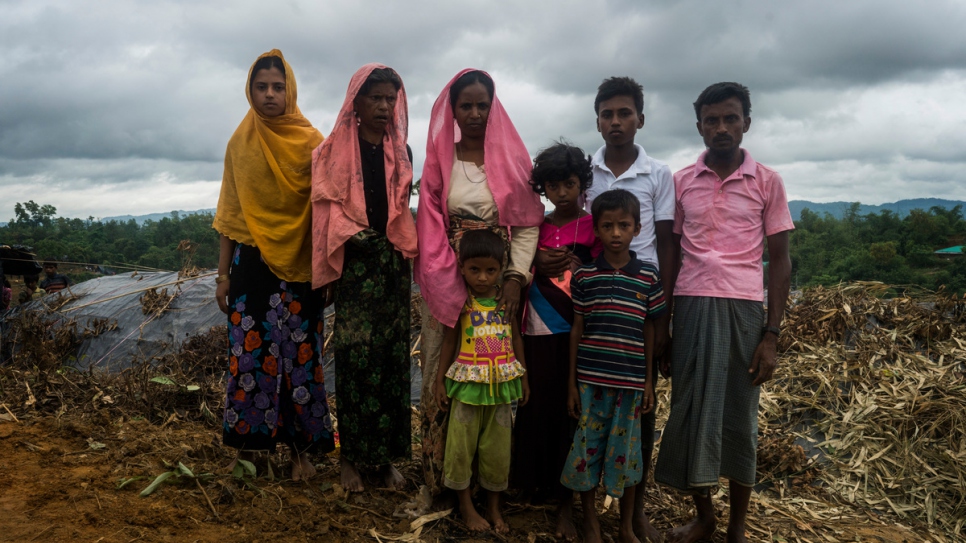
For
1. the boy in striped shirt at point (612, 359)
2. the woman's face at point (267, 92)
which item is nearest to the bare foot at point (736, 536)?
the boy in striped shirt at point (612, 359)

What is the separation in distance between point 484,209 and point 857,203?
25045mm

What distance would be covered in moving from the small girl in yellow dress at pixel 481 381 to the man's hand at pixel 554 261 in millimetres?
218

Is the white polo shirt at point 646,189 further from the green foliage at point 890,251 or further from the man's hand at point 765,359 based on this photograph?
the green foliage at point 890,251

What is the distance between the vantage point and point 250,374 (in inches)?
121

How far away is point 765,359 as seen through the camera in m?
2.73

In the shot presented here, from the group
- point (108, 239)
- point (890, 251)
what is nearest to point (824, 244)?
point (890, 251)

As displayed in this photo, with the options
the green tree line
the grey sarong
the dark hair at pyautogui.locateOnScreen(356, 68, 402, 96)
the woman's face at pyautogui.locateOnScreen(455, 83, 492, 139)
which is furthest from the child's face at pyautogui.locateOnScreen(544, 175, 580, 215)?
the green tree line

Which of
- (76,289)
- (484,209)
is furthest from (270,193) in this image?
(76,289)

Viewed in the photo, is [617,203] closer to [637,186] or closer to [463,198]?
[637,186]

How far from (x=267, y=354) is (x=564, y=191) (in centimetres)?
178

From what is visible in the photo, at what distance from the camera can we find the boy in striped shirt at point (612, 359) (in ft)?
8.53

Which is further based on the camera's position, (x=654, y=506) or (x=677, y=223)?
(x=654, y=506)

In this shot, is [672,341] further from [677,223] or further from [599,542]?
[599,542]

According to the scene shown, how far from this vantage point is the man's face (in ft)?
9.20
